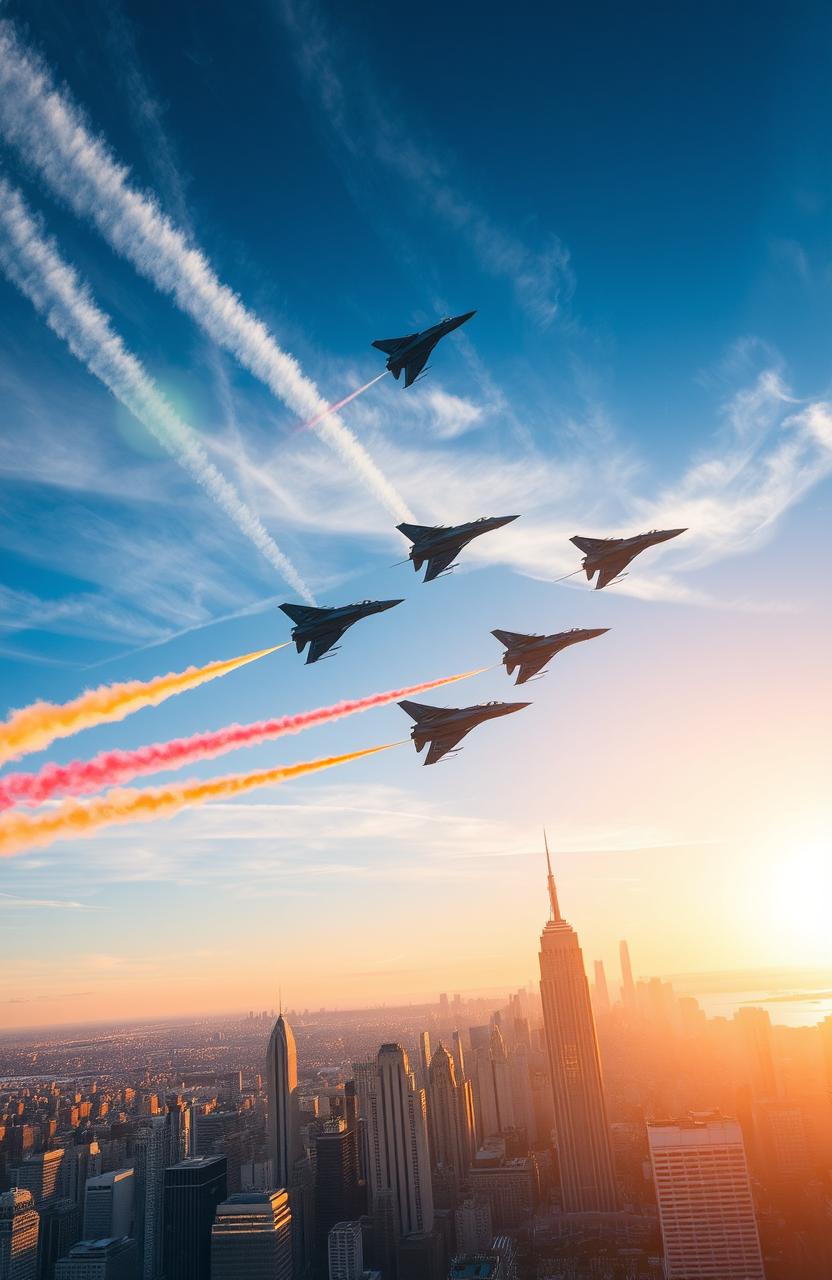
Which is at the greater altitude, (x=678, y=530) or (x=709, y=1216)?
(x=678, y=530)

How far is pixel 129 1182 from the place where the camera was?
426 feet

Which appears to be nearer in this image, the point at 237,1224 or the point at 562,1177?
the point at 237,1224

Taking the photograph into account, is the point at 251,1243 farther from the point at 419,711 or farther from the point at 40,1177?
the point at 419,711

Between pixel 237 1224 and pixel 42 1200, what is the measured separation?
60261mm

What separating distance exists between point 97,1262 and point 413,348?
13652 cm

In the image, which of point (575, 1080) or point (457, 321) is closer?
point (457, 321)

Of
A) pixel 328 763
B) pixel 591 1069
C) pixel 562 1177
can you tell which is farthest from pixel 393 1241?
pixel 328 763

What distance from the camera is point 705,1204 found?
362ft

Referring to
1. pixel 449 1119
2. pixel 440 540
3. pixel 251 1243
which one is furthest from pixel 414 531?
pixel 449 1119

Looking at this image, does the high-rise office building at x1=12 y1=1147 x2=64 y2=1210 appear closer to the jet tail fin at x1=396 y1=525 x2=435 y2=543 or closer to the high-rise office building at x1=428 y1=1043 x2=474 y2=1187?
the high-rise office building at x1=428 y1=1043 x2=474 y2=1187

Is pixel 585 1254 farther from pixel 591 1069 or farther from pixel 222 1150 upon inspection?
pixel 222 1150

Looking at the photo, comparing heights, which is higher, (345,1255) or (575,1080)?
(575,1080)

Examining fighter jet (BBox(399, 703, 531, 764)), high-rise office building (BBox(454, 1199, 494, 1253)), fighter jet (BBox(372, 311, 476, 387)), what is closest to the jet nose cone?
fighter jet (BBox(372, 311, 476, 387))

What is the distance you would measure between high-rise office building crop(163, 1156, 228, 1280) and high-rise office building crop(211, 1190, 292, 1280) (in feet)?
42.1
